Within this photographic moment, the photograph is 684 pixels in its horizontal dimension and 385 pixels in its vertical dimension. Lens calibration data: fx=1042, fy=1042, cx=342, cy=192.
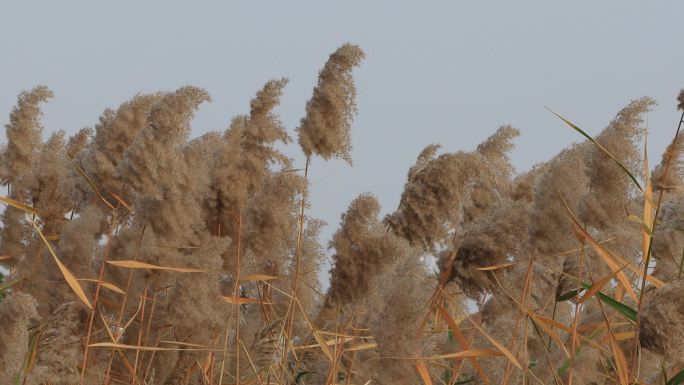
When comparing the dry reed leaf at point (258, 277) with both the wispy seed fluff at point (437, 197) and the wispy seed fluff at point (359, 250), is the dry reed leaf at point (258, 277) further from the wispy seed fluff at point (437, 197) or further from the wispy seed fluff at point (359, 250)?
the wispy seed fluff at point (437, 197)

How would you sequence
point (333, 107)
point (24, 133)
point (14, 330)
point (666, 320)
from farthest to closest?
point (24, 133) → point (333, 107) → point (14, 330) → point (666, 320)

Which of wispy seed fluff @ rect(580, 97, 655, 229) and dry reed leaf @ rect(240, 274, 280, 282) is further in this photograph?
dry reed leaf @ rect(240, 274, 280, 282)

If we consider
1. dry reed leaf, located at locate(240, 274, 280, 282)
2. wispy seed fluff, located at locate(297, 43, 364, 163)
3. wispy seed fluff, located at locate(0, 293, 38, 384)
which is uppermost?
wispy seed fluff, located at locate(297, 43, 364, 163)

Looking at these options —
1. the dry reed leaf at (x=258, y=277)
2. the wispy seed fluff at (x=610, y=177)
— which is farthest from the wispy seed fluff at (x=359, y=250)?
the wispy seed fluff at (x=610, y=177)

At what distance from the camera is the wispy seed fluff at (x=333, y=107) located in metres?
4.22

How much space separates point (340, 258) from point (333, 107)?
690mm

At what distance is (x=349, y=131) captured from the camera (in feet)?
14.1

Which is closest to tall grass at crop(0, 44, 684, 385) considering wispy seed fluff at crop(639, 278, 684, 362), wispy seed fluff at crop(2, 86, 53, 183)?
wispy seed fluff at crop(639, 278, 684, 362)

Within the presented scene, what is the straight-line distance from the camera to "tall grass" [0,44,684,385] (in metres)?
3.39

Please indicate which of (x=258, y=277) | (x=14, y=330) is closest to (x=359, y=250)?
(x=258, y=277)

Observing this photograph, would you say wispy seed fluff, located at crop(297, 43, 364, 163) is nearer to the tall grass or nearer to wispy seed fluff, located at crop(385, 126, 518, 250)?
the tall grass

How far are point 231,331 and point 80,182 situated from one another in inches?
42.5

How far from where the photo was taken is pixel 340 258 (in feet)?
12.7

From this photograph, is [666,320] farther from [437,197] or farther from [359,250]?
[359,250]
